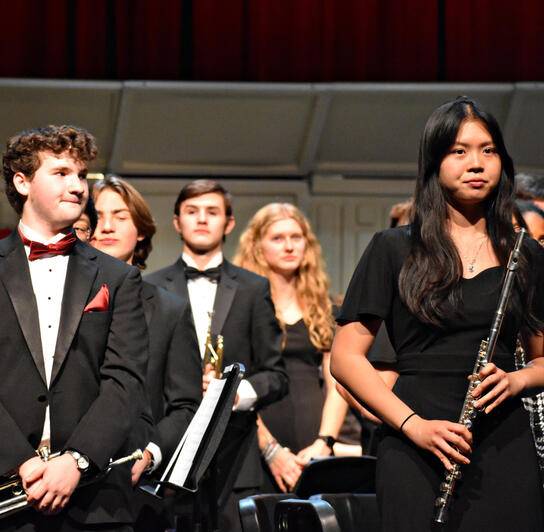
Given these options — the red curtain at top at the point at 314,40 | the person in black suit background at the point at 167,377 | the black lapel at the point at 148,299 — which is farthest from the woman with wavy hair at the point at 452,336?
the red curtain at top at the point at 314,40

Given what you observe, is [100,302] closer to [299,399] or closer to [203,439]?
[203,439]

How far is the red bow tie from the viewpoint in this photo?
2166 millimetres

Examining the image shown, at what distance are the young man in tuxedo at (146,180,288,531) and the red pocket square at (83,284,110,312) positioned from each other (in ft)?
3.47

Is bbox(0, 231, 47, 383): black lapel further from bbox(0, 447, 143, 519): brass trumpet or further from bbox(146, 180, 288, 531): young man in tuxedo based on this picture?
bbox(146, 180, 288, 531): young man in tuxedo

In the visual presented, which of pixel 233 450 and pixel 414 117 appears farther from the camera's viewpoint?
pixel 414 117

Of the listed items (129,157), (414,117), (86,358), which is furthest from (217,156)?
(86,358)

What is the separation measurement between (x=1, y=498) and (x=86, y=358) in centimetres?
36

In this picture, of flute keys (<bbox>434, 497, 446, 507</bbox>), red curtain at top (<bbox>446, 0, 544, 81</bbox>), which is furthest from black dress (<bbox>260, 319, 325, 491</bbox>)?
red curtain at top (<bbox>446, 0, 544, 81</bbox>)

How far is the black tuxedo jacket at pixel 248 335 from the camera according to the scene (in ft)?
11.1


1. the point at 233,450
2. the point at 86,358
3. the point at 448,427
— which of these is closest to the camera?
the point at 448,427

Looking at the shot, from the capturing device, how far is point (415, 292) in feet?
6.43

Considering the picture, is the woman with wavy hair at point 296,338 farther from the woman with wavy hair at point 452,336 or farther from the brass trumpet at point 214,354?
the woman with wavy hair at point 452,336

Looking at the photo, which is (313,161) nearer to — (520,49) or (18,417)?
(520,49)

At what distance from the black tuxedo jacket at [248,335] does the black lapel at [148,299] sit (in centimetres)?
44
